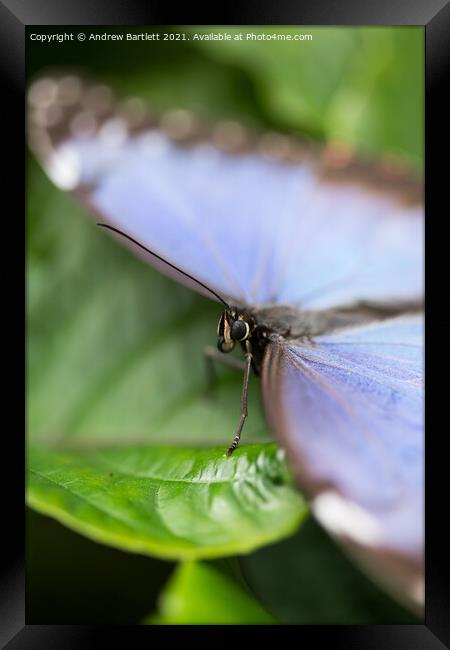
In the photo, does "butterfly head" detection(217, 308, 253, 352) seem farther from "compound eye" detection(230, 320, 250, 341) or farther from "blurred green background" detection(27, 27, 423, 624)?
"blurred green background" detection(27, 27, 423, 624)

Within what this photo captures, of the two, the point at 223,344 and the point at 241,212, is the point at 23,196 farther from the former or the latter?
the point at 241,212

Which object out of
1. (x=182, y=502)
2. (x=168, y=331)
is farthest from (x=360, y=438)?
(x=168, y=331)

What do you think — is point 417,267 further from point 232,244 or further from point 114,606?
point 114,606

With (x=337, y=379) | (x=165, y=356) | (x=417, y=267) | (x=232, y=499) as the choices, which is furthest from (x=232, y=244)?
(x=232, y=499)

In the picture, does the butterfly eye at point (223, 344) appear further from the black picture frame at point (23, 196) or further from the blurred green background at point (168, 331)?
the black picture frame at point (23, 196)

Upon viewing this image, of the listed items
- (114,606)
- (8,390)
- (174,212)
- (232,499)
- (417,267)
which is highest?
(174,212)

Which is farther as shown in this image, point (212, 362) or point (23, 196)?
point (212, 362)
